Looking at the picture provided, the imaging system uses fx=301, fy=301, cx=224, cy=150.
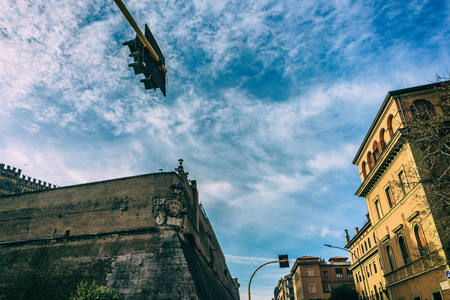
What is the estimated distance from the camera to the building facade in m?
18.1

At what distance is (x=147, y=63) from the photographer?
6547 millimetres

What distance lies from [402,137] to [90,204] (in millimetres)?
21528

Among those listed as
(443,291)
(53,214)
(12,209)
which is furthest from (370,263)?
(12,209)

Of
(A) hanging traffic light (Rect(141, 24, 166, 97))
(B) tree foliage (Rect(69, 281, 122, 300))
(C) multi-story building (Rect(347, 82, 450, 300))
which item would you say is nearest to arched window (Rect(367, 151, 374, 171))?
(C) multi-story building (Rect(347, 82, 450, 300))

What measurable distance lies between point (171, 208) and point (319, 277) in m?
47.4

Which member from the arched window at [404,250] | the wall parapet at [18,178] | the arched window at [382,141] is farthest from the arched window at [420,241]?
the wall parapet at [18,178]

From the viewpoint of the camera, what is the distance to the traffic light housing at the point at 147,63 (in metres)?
6.32

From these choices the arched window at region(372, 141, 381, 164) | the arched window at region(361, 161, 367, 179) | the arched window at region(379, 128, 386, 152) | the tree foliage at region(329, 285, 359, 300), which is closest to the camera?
the arched window at region(379, 128, 386, 152)

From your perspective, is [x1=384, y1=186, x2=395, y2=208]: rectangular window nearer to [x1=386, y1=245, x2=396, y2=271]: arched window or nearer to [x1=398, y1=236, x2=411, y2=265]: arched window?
[x1=398, y1=236, x2=411, y2=265]: arched window

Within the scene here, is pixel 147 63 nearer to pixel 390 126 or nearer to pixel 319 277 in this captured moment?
pixel 390 126

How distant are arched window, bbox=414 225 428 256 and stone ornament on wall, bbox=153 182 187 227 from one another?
47.1 ft

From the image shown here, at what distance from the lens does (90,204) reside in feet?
73.0

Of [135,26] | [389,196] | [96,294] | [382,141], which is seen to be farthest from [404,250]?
[135,26]

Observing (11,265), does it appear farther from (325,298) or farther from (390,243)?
(325,298)
